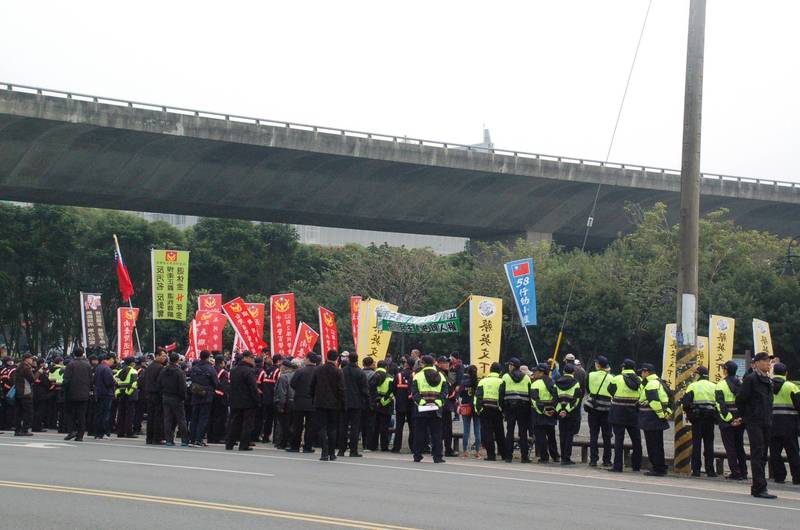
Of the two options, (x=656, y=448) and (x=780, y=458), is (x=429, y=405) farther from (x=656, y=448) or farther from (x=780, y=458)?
(x=780, y=458)

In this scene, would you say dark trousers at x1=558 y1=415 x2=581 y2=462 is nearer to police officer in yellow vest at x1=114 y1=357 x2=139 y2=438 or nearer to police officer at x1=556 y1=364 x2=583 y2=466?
police officer at x1=556 y1=364 x2=583 y2=466

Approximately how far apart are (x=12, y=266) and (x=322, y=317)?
124 feet

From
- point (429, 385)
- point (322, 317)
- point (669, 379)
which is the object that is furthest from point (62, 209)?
point (429, 385)

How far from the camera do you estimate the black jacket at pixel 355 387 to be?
18.9m

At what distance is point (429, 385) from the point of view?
1845 centimetres

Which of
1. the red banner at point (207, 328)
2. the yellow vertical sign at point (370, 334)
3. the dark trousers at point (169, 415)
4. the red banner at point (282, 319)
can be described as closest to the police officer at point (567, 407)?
the dark trousers at point (169, 415)

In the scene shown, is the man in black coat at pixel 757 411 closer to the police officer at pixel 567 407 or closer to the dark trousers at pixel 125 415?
the police officer at pixel 567 407

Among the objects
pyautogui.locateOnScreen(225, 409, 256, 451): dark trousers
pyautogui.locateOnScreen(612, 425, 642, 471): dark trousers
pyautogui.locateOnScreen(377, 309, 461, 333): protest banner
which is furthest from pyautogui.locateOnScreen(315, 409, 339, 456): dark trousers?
pyautogui.locateOnScreen(377, 309, 461, 333): protest banner

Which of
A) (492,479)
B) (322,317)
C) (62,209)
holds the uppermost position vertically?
(62,209)

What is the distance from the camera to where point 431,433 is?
60.6 feet

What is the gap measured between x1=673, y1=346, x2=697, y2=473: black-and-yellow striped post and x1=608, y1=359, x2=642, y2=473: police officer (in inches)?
27.0

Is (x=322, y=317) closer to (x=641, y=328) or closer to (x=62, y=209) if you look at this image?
(x=641, y=328)

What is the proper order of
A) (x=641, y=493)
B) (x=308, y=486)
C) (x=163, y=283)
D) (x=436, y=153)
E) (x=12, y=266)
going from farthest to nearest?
1. (x=12, y=266)
2. (x=436, y=153)
3. (x=163, y=283)
4. (x=641, y=493)
5. (x=308, y=486)

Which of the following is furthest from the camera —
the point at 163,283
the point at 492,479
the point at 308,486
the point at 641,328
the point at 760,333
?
the point at 641,328
